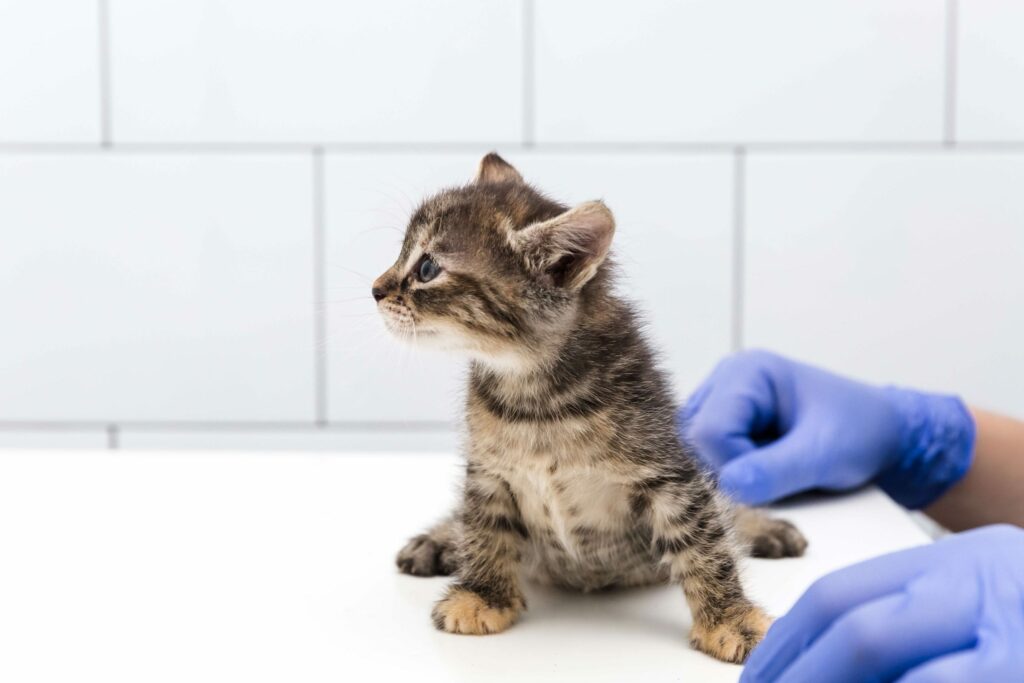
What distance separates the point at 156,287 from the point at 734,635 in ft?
5.50

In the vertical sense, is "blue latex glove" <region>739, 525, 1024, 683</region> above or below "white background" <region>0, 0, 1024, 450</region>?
below

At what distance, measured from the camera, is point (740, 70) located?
2.16 m

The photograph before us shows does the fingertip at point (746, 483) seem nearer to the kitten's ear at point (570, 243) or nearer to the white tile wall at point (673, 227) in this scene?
the kitten's ear at point (570, 243)

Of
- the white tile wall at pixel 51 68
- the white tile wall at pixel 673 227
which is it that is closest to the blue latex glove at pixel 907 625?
the white tile wall at pixel 673 227

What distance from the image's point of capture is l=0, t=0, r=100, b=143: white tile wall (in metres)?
2.19

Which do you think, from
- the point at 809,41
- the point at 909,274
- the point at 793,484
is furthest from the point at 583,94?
the point at 793,484

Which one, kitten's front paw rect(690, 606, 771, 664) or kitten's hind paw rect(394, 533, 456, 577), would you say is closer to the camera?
kitten's front paw rect(690, 606, 771, 664)

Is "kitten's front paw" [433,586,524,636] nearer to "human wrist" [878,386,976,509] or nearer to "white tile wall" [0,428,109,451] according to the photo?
"human wrist" [878,386,976,509]

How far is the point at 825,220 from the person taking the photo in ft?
7.15

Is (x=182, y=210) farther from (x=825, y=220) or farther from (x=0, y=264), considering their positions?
(x=825, y=220)

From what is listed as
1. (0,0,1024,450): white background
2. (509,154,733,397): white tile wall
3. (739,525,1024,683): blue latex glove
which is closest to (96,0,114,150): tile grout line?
(0,0,1024,450): white background

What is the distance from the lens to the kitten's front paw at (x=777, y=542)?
1.23 metres

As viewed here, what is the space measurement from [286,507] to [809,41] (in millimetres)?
1461

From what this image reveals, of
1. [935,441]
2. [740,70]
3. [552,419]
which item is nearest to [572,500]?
[552,419]
